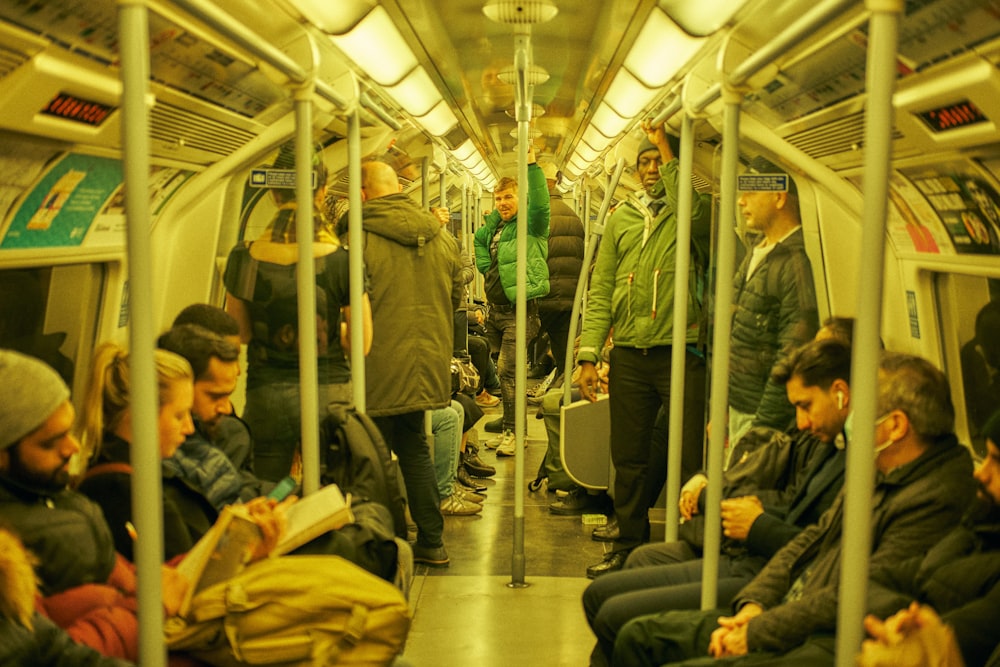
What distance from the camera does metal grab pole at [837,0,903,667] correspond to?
5.58 ft

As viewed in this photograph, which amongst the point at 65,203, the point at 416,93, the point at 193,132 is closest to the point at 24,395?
the point at 65,203

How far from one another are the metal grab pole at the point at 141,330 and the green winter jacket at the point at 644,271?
2.93 metres

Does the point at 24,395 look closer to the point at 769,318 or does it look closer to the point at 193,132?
the point at 193,132

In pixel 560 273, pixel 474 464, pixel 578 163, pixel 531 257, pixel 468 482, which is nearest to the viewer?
pixel 468 482

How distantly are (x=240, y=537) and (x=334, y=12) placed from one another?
7.87ft

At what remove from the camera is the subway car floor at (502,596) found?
4129 mm

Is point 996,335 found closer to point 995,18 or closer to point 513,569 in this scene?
point 995,18

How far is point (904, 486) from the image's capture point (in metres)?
2.28

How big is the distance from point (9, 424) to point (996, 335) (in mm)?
2000

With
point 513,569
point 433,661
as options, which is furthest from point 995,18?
point 513,569

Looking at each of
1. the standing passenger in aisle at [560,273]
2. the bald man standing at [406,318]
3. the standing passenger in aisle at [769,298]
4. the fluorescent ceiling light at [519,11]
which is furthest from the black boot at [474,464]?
the standing passenger in aisle at [769,298]

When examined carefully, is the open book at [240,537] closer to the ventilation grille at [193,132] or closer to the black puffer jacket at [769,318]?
the ventilation grille at [193,132]

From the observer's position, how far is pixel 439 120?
7.58 metres

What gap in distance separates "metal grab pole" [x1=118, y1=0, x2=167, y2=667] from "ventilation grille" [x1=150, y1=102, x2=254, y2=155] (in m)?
0.67
